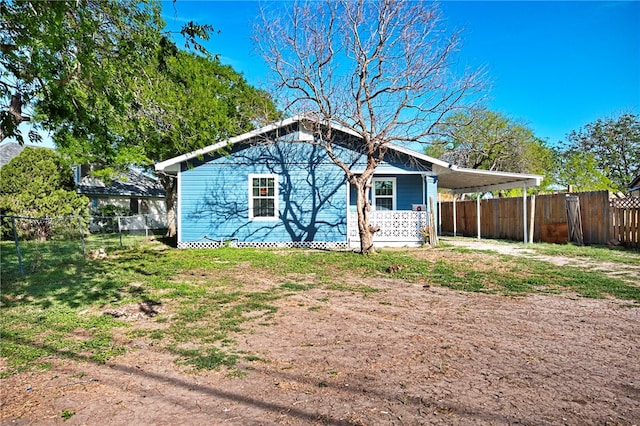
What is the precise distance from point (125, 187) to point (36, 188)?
884cm

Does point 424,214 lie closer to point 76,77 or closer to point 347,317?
point 347,317

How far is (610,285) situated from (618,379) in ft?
14.4

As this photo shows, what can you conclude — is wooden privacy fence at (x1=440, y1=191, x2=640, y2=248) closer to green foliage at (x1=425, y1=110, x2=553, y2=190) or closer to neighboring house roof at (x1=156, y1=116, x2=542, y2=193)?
neighboring house roof at (x1=156, y1=116, x2=542, y2=193)

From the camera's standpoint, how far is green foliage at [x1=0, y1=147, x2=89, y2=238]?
1759cm

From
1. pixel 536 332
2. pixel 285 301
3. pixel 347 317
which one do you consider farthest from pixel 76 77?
pixel 536 332

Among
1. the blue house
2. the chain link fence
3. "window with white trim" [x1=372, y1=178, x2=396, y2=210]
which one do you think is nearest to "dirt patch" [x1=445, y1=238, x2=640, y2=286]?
the blue house

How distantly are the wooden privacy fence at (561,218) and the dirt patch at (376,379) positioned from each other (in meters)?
8.69

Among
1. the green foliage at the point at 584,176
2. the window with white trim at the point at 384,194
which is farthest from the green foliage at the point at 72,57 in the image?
the green foliage at the point at 584,176

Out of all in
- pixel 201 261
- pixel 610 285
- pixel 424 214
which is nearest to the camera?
pixel 610 285

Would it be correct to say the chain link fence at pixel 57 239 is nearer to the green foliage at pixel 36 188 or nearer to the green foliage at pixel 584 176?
the green foliage at pixel 36 188

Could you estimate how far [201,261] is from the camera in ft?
33.9

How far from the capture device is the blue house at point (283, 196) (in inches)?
546

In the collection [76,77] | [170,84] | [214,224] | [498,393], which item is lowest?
[498,393]

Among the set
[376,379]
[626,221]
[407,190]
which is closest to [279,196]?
[407,190]
